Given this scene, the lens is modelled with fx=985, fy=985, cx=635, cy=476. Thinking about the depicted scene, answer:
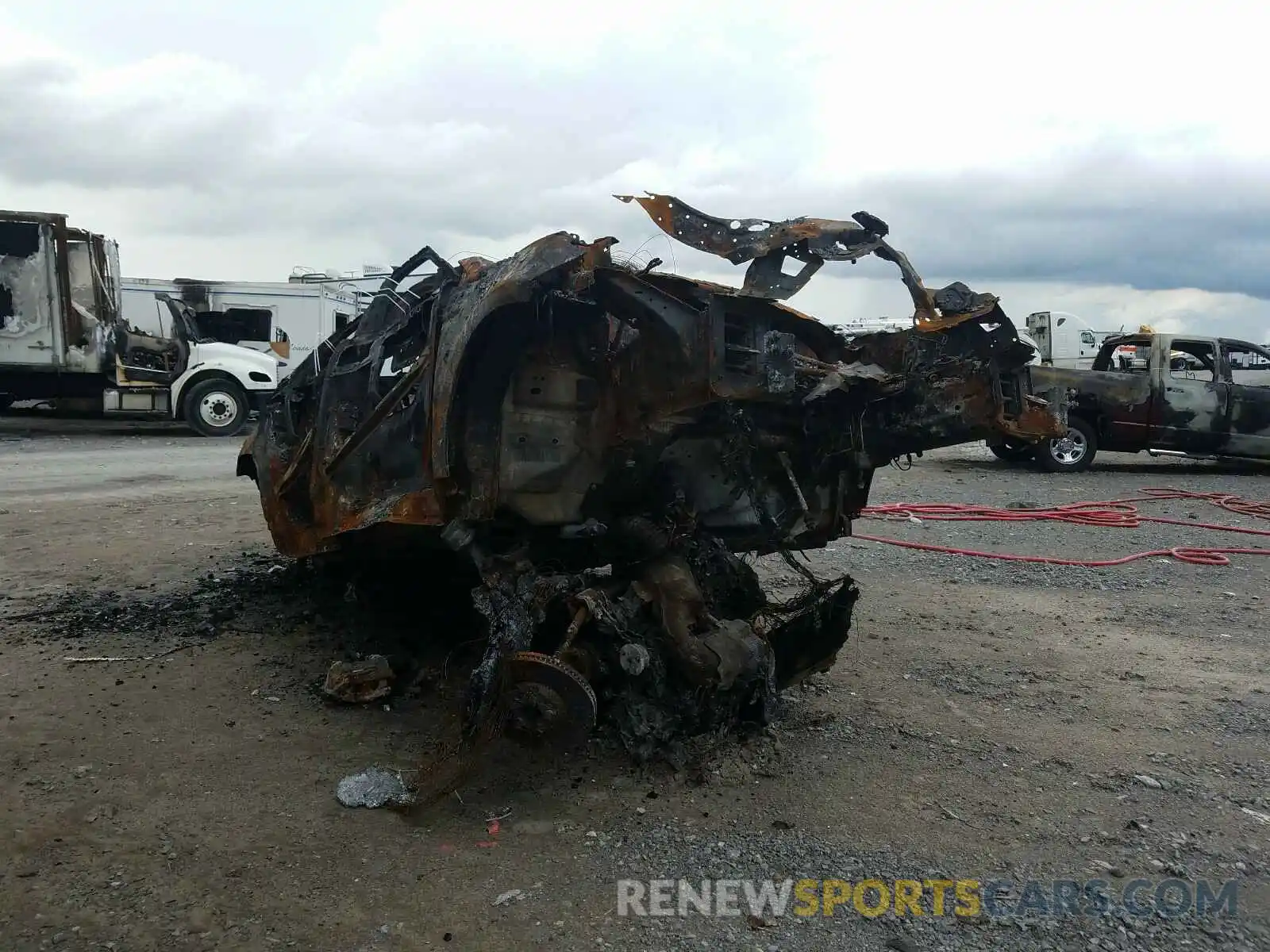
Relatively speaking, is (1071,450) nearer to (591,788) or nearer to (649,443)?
(649,443)

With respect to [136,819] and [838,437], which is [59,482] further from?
[838,437]

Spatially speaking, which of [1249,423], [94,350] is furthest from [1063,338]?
[94,350]

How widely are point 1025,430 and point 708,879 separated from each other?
6.93ft

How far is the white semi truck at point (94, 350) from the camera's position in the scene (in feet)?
44.1

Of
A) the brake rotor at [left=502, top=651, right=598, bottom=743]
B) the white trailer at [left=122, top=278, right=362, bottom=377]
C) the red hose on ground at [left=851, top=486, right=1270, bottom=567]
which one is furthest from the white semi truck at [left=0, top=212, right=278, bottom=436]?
the brake rotor at [left=502, top=651, right=598, bottom=743]

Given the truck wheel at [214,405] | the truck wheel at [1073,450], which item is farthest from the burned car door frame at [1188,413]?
the truck wheel at [214,405]

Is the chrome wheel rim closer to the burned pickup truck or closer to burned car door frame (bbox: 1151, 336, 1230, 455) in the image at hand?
the burned pickup truck

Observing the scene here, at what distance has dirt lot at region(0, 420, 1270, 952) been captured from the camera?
2.68m

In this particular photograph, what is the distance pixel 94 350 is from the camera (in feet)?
46.1

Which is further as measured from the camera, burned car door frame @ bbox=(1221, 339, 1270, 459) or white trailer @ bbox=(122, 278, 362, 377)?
white trailer @ bbox=(122, 278, 362, 377)

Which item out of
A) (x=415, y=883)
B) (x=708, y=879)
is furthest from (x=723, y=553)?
(x=415, y=883)

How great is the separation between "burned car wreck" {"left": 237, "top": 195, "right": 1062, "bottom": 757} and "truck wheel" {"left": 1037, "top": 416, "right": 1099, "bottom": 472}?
8.60 m

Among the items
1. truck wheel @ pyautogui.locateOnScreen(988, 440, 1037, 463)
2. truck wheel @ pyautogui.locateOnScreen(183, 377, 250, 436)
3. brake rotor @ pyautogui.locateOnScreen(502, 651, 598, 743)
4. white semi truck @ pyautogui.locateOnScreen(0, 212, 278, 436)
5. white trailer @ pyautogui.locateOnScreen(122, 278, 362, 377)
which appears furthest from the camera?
white trailer @ pyautogui.locateOnScreen(122, 278, 362, 377)

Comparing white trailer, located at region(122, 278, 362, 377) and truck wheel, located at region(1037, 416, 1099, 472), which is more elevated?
white trailer, located at region(122, 278, 362, 377)
